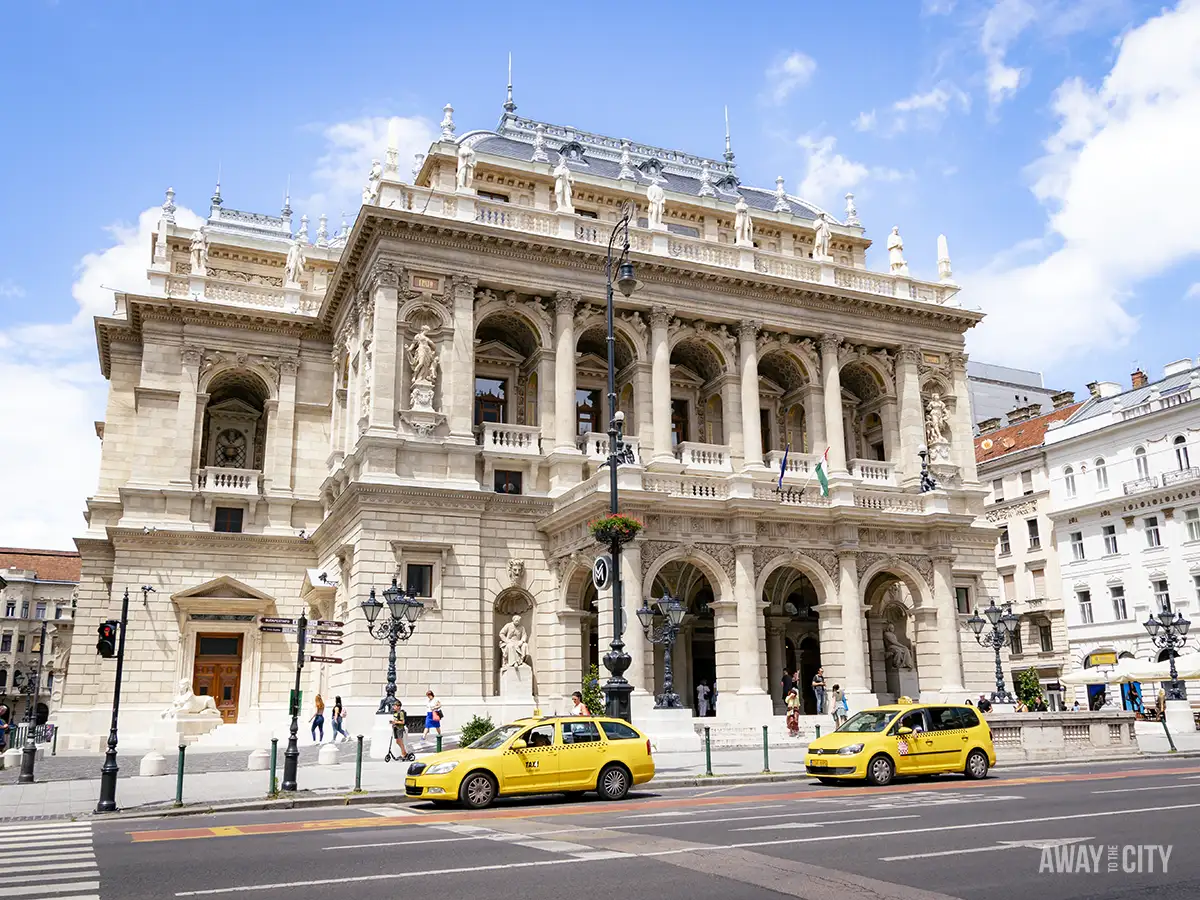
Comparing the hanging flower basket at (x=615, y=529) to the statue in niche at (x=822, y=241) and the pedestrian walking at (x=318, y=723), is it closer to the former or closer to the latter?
the pedestrian walking at (x=318, y=723)

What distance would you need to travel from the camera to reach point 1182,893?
29.8 feet

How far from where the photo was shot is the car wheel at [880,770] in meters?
20.5

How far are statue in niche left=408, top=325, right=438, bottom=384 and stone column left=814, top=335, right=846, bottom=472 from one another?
650 inches

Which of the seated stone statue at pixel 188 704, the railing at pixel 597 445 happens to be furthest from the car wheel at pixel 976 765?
the seated stone statue at pixel 188 704

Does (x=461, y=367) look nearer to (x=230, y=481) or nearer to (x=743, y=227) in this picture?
(x=230, y=481)

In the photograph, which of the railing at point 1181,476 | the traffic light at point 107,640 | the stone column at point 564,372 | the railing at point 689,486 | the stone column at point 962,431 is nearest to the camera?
the traffic light at point 107,640

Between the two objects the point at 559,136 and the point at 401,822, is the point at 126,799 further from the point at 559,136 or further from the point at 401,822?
the point at 559,136

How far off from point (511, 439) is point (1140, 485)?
1463 inches

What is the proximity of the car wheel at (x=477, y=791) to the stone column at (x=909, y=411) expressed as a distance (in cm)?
3161

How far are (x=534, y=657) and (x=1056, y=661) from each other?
37282mm

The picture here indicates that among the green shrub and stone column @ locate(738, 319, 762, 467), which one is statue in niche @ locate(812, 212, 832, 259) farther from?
the green shrub

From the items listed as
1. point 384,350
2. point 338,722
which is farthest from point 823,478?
point 338,722

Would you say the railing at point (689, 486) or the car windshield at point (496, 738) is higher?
the railing at point (689, 486)

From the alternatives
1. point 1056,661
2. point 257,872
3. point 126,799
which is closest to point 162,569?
point 126,799
